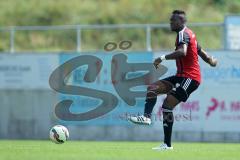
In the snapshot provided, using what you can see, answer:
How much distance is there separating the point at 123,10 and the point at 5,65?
53.2 ft

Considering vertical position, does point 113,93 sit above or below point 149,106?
below

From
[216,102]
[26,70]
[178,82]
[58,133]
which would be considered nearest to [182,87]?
[178,82]

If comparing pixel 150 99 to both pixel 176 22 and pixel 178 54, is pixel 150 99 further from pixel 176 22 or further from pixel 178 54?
pixel 176 22

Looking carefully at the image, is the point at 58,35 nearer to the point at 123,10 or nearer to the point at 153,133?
the point at 123,10

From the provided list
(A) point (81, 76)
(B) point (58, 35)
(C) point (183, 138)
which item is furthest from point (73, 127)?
(B) point (58, 35)

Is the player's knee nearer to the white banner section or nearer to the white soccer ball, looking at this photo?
the white soccer ball

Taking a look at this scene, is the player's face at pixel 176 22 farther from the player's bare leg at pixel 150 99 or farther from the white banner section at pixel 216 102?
the white banner section at pixel 216 102

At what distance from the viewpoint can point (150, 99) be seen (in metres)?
16.2

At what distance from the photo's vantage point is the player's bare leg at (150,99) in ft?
52.6

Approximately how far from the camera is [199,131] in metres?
24.2

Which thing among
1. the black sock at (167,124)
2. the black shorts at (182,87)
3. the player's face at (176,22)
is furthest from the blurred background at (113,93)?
the player's face at (176,22)

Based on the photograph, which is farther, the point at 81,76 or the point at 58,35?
the point at 58,35

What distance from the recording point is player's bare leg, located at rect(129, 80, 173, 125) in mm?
16031

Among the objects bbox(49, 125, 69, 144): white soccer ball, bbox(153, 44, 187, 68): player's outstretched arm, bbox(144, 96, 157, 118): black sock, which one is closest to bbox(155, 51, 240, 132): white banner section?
bbox(49, 125, 69, 144): white soccer ball
